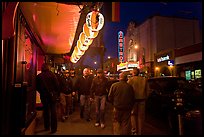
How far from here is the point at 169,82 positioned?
8891 millimetres

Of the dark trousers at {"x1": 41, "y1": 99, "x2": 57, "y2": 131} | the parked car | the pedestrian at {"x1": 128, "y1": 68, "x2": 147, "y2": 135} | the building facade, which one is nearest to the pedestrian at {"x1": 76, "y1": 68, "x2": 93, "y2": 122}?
the dark trousers at {"x1": 41, "y1": 99, "x2": 57, "y2": 131}

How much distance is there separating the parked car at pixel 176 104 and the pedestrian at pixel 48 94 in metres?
4.16

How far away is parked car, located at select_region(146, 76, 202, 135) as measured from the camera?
6.15m

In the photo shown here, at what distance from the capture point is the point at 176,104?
6.04 metres

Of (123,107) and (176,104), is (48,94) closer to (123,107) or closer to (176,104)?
(123,107)

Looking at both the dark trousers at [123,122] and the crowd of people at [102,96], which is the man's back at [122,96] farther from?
the dark trousers at [123,122]

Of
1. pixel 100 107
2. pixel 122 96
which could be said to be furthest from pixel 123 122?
pixel 100 107

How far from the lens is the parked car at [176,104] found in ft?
20.2

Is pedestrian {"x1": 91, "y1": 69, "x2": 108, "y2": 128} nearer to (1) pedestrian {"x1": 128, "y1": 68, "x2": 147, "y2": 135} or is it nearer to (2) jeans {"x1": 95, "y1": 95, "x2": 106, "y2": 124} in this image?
(2) jeans {"x1": 95, "y1": 95, "x2": 106, "y2": 124}

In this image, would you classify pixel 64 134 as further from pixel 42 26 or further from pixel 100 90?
pixel 42 26

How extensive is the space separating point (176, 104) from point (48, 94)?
14.2ft

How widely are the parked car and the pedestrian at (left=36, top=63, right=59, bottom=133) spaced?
13.7 ft

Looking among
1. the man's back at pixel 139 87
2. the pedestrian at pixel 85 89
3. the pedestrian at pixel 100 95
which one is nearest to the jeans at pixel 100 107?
the pedestrian at pixel 100 95

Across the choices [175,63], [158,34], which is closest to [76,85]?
[175,63]
